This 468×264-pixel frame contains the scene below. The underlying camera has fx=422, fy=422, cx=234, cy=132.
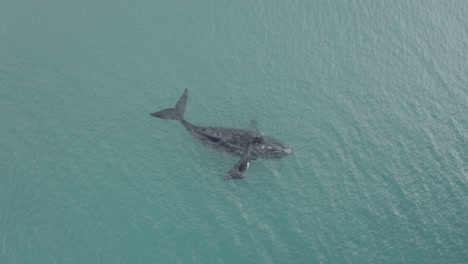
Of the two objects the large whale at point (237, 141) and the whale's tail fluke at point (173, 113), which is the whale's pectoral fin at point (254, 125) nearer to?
the large whale at point (237, 141)

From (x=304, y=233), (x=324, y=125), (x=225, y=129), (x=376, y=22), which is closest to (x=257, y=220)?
(x=304, y=233)

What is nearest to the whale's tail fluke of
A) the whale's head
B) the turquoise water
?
the turquoise water

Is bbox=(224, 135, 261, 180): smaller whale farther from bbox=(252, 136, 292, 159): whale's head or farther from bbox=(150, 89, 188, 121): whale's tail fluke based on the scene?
bbox=(150, 89, 188, 121): whale's tail fluke

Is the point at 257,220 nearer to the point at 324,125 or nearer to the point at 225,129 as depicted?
the point at 225,129

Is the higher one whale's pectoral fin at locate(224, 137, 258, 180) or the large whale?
the large whale

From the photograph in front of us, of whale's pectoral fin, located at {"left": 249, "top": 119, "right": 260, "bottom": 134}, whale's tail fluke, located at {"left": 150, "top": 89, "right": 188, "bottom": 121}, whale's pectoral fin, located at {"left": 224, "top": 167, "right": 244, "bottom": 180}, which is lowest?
whale's pectoral fin, located at {"left": 224, "top": 167, "right": 244, "bottom": 180}

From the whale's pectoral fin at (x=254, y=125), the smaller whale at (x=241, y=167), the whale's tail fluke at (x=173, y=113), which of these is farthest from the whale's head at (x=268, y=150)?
the whale's tail fluke at (x=173, y=113)

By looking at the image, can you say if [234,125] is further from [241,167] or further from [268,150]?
[241,167]

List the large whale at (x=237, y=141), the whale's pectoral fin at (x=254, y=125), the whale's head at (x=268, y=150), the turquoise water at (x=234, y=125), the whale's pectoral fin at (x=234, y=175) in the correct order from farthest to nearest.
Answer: the whale's pectoral fin at (x=254, y=125)
the whale's head at (x=268, y=150)
the large whale at (x=237, y=141)
the whale's pectoral fin at (x=234, y=175)
the turquoise water at (x=234, y=125)
